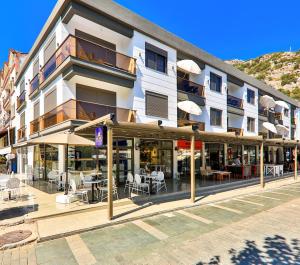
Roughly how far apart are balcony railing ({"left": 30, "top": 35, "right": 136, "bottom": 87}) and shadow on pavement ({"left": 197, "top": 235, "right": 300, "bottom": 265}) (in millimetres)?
10554

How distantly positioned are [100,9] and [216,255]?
12729 mm

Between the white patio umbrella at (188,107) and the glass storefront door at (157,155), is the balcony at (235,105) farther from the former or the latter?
the glass storefront door at (157,155)

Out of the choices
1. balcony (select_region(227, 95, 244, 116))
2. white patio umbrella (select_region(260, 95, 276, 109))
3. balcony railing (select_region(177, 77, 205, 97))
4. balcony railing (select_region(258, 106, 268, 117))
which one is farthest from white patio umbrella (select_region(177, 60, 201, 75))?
balcony railing (select_region(258, 106, 268, 117))

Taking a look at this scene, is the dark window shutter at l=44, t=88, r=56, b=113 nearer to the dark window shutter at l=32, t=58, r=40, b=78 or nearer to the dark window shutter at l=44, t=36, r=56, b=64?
the dark window shutter at l=44, t=36, r=56, b=64

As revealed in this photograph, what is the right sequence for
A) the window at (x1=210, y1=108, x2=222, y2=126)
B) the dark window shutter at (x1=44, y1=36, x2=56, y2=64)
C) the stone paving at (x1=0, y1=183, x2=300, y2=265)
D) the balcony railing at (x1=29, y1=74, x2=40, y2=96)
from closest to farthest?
1. the stone paving at (x1=0, y1=183, x2=300, y2=265)
2. the dark window shutter at (x1=44, y1=36, x2=56, y2=64)
3. the balcony railing at (x1=29, y1=74, x2=40, y2=96)
4. the window at (x1=210, y1=108, x2=222, y2=126)

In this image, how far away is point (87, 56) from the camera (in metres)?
11.8

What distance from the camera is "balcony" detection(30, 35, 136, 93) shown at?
36.6 feet

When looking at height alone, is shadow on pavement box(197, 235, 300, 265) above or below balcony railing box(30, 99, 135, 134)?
below

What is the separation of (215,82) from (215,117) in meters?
3.34

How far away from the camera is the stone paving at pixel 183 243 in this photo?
482 centimetres

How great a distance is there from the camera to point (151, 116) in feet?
48.3

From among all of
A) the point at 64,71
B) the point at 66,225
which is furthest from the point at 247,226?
the point at 64,71

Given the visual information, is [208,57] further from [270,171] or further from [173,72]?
[270,171]

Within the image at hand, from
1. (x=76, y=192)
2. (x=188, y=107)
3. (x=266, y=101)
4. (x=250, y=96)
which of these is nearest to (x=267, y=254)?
(x=76, y=192)
